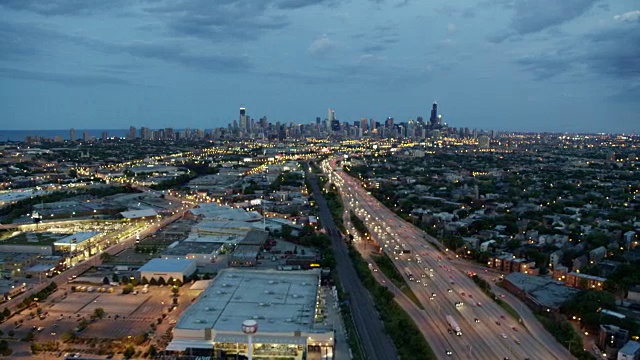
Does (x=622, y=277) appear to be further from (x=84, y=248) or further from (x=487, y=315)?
(x=84, y=248)

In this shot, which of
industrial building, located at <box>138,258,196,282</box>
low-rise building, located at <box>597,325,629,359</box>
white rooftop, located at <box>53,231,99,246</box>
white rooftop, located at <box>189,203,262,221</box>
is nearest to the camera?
low-rise building, located at <box>597,325,629,359</box>

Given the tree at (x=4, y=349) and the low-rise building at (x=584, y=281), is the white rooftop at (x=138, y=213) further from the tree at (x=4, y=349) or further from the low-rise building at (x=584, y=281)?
the low-rise building at (x=584, y=281)

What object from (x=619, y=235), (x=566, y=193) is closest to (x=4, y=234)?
(x=619, y=235)

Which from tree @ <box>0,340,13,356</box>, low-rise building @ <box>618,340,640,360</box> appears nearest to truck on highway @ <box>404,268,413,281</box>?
low-rise building @ <box>618,340,640,360</box>

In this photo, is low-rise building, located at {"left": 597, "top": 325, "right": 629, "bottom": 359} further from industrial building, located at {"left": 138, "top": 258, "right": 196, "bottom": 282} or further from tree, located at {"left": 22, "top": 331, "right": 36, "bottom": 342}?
tree, located at {"left": 22, "top": 331, "right": 36, "bottom": 342}

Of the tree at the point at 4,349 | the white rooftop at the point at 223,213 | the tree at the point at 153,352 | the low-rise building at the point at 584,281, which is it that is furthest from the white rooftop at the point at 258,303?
the white rooftop at the point at 223,213
